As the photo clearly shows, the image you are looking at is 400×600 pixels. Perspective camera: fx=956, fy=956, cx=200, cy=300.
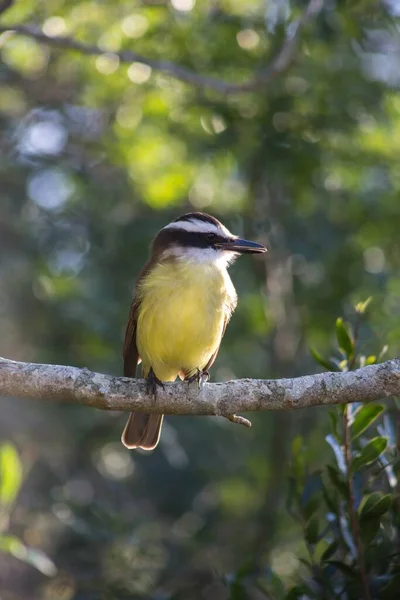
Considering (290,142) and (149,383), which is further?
(290,142)

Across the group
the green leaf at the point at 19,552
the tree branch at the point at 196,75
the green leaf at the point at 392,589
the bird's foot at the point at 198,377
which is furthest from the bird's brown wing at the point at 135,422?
the green leaf at the point at 392,589

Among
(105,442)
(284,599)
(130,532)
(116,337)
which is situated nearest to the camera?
(284,599)

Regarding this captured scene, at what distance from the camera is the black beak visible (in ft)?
16.9

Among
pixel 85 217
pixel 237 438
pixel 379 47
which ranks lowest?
pixel 237 438

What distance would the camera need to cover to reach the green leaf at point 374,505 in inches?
146

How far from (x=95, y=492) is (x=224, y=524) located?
3.46 feet

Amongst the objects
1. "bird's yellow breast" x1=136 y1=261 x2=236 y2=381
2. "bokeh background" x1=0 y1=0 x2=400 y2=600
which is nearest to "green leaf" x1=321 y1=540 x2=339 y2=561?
"bird's yellow breast" x1=136 y1=261 x2=236 y2=381

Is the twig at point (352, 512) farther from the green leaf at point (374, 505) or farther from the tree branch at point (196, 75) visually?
the tree branch at point (196, 75)

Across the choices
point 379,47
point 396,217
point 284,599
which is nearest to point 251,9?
point 379,47

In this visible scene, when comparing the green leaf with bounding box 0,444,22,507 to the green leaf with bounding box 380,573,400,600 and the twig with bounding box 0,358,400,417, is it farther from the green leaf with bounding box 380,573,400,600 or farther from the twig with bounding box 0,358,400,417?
the green leaf with bounding box 380,573,400,600

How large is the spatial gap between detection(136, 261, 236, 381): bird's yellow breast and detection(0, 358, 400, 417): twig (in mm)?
822

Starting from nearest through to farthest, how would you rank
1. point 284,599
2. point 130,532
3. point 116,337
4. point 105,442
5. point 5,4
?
1. point 284,599
2. point 5,4
3. point 130,532
4. point 116,337
5. point 105,442

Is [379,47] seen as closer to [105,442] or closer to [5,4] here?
[5,4]

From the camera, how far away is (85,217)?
732 cm
